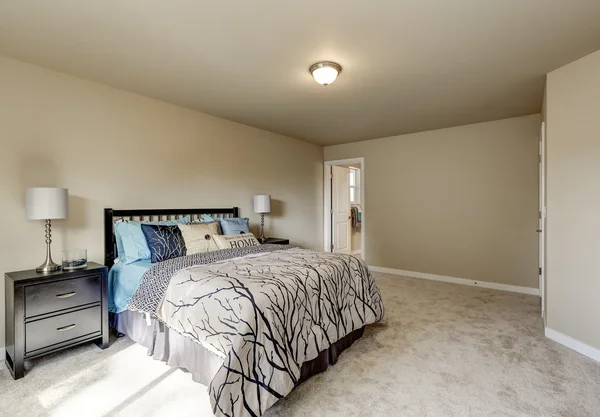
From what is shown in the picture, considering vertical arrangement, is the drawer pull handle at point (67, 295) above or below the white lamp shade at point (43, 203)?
below

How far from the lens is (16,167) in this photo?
101 inches

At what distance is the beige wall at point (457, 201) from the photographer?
13.9 ft

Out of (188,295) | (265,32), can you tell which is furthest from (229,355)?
(265,32)

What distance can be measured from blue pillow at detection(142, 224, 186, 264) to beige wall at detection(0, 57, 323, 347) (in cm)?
59

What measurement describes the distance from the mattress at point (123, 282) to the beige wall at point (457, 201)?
415 cm

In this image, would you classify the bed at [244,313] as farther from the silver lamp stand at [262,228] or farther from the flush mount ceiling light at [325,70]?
the flush mount ceiling light at [325,70]

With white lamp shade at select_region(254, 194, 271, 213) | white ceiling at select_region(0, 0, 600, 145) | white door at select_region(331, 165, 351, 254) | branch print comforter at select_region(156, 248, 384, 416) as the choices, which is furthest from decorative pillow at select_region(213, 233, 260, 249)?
white door at select_region(331, 165, 351, 254)

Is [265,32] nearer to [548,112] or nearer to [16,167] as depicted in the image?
[16,167]

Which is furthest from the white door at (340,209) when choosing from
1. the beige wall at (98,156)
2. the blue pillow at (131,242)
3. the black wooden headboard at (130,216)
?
the blue pillow at (131,242)

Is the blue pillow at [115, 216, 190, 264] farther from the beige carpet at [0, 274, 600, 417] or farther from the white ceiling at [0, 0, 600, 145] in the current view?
the white ceiling at [0, 0, 600, 145]

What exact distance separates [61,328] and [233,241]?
5.26 ft

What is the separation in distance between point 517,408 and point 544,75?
115 inches

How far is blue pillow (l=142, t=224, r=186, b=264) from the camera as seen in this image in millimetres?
2828

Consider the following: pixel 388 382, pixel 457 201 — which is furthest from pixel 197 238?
pixel 457 201
